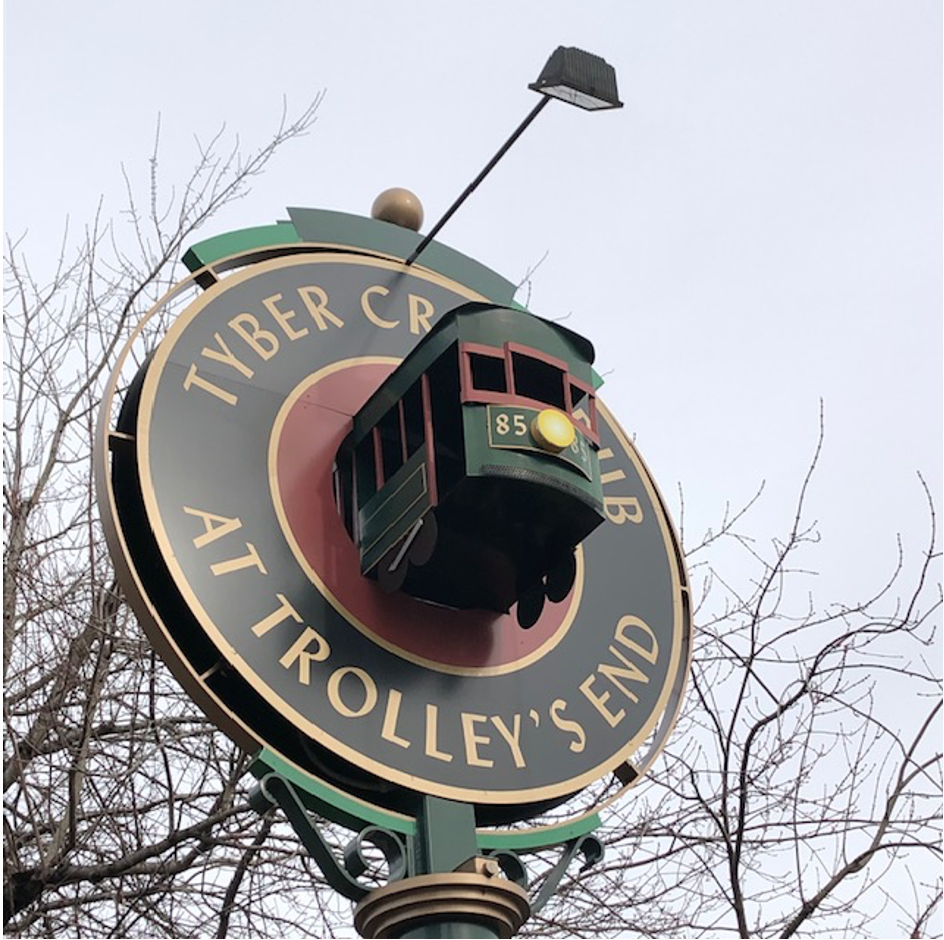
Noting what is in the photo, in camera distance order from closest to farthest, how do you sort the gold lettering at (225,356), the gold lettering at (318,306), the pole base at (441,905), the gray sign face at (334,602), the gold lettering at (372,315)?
the pole base at (441,905)
the gray sign face at (334,602)
the gold lettering at (225,356)
the gold lettering at (318,306)
the gold lettering at (372,315)

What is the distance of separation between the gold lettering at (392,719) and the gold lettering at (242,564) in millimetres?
460

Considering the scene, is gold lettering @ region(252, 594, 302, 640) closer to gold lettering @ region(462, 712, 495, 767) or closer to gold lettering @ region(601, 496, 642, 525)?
gold lettering @ region(462, 712, 495, 767)

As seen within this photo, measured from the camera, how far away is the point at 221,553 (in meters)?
4.25

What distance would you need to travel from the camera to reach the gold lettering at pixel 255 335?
4703mm

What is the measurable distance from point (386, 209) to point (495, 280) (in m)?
0.45

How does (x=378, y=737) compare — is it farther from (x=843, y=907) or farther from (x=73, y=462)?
(x=73, y=462)

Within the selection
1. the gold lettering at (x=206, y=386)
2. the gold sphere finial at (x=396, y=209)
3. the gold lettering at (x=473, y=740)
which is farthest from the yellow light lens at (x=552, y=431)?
the gold sphere finial at (x=396, y=209)

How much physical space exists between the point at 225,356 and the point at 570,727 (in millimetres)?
1400

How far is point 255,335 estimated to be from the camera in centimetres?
473

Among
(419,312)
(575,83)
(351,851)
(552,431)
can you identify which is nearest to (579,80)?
(575,83)

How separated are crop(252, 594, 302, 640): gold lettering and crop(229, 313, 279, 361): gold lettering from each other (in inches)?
31.2

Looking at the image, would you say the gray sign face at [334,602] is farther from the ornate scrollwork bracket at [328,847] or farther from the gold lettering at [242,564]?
the ornate scrollwork bracket at [328,847]

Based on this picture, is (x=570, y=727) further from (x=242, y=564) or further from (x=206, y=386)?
(x=206, y=386)

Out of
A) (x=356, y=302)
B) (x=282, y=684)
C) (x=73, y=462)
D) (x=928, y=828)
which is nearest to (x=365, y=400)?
(x=356, y=302)
